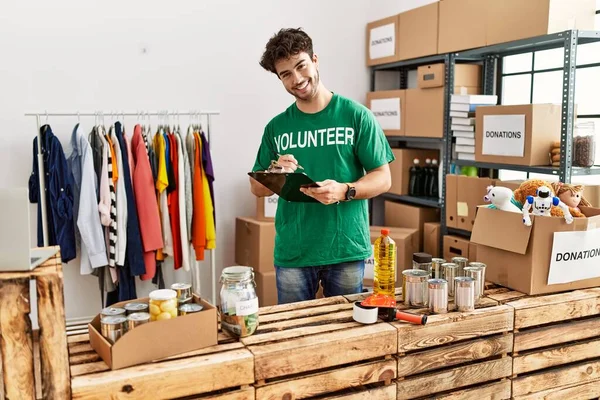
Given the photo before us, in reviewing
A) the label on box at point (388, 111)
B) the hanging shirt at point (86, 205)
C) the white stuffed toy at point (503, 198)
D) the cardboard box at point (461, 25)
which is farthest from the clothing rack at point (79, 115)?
the white stuffed toy at point (503, 198)

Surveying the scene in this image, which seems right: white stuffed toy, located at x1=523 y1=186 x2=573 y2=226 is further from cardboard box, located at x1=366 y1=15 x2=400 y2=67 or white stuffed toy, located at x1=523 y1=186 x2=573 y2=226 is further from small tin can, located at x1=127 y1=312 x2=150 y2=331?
cardboard box, located at x1=366 y1=15 x2=400 y2=67

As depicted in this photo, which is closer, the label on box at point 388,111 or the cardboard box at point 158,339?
the cardboard box at point 158,339

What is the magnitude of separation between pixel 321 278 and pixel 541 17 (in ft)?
5.95

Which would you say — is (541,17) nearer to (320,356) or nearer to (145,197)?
(320,356)

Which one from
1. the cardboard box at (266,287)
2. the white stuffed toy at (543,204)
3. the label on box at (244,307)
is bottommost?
the cardboard box at (266,287)

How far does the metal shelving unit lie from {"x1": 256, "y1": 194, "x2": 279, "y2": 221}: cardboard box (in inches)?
38.2

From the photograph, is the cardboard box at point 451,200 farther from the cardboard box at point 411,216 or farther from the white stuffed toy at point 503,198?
the white stuffed toy at point 503,198

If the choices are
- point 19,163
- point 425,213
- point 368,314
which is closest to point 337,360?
point 368,314

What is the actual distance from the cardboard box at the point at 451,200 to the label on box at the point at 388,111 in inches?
29.0

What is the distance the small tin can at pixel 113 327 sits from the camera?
4.99 ft

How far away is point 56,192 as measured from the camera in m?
3.39

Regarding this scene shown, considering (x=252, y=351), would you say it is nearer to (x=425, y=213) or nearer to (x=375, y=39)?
(x=425, y=213)

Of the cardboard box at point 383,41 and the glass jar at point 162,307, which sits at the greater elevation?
the cardboard box at point 383,41

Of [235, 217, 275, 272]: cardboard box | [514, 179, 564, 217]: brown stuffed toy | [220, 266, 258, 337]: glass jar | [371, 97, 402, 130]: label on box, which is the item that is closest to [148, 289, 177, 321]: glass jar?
[220, 266, 258, 337]: glass jar
